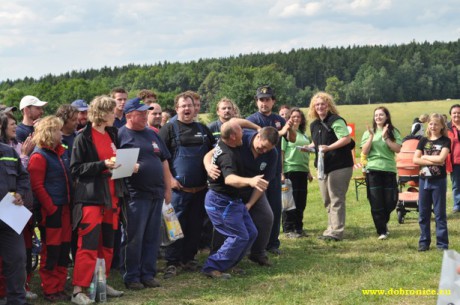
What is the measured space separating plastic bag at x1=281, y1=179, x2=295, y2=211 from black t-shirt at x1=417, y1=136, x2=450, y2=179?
2.31 m

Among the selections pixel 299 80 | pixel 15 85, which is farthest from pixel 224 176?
pixel 15 85

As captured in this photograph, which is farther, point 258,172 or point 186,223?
point 186,223

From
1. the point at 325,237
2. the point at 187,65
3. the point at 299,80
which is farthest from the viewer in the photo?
the point at 187,65

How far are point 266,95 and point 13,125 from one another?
12.5 feet

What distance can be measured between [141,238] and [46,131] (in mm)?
1586

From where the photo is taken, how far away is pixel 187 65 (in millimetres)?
141125

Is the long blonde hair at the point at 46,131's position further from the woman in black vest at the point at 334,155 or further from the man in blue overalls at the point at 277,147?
the woman in black vest at the point at 334,155

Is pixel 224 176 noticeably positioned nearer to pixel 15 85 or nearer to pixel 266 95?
pixel 266 95

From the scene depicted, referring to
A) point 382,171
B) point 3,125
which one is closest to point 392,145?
point 382,171

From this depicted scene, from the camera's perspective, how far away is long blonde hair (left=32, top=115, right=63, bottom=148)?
20.8 ft

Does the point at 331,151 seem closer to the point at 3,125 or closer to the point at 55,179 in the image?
the point at 55,179

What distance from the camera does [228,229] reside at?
738 cm

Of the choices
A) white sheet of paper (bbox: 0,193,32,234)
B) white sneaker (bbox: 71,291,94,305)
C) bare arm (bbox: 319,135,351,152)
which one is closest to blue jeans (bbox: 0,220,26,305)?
white sheet of paper (bbox: 0,193,32,234)

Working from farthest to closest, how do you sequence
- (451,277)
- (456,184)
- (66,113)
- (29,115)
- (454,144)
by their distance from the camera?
1. (456,184)
2. (454,144)
3. (29,115)
4. (66,113)
5. (451,277)
